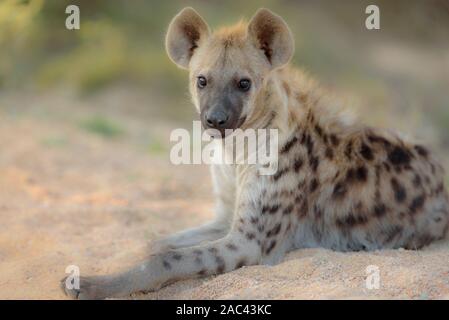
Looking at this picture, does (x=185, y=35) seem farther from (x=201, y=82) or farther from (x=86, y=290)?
(x=86, y=290)

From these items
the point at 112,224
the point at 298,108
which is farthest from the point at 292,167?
the point at 112,224

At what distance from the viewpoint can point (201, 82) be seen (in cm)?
453

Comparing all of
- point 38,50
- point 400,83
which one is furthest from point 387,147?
point 38,50

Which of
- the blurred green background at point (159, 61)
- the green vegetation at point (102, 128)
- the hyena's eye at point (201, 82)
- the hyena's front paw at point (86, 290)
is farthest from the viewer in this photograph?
the blurred green background at point (159, 61)

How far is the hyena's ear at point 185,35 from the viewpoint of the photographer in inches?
187

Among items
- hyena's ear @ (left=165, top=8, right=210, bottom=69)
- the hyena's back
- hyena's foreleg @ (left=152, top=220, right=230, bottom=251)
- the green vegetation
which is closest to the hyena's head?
hyena's ear @ (left=165, top=8, right=210, bottom=69)

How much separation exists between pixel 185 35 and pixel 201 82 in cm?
47

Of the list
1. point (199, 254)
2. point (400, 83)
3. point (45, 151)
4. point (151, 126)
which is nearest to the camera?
point (199, 254)

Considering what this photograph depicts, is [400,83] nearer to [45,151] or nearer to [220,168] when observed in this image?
[45,151]

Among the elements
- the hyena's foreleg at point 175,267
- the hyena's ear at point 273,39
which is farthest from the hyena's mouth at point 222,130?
the hyena's foreleg at point 175,267

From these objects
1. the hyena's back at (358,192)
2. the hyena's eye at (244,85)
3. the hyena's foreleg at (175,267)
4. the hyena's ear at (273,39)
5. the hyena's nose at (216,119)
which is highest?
the hyena's ear at (273,39)

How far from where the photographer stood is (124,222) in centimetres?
558

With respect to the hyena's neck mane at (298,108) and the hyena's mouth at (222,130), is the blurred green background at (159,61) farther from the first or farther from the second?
the hyena's mouth at (222,130)
